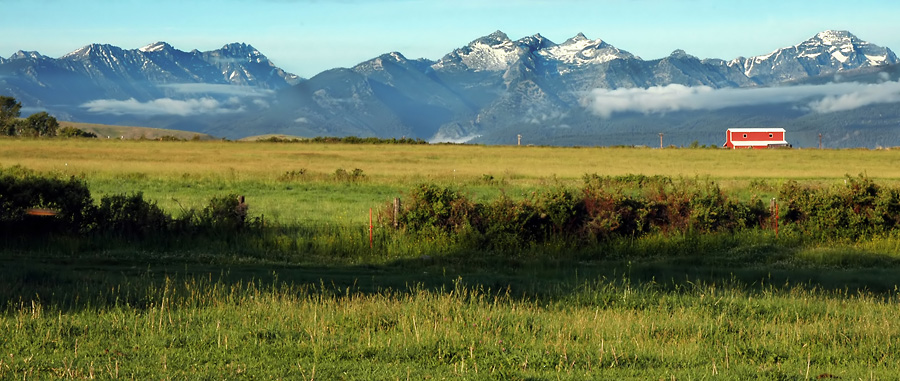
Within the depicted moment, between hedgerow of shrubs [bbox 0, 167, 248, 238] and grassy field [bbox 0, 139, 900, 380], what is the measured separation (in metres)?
0.89

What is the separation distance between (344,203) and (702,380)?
28810 millimetres

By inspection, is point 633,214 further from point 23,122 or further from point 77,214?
point 23,122

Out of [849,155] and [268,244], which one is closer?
[268,244]

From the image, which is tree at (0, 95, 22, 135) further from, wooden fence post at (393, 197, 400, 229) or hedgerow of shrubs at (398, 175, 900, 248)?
hedgerow of shrubs at (398, 175, 900, 248)

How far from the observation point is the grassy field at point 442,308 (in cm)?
990

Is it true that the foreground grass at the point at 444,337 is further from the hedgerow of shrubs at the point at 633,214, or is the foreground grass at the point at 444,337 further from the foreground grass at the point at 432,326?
the hedgerow of shrubs at the point at 633,214

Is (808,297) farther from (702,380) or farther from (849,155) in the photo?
(849,155)

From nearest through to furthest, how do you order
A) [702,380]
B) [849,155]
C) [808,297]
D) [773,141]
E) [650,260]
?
[702,380]
[808,297]
[650,260]
[849,155]
[773,141]

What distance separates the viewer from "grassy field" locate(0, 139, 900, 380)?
9.90m

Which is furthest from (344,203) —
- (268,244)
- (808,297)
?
(808,297)

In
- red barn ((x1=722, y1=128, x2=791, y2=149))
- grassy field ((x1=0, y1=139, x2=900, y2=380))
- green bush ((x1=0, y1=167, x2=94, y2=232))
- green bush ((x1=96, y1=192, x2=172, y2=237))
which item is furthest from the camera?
Result: red barn ((x1=722, y1=128, x2=791, y2=149))

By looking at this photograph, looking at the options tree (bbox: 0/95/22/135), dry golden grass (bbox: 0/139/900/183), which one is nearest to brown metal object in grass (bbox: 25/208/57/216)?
dry golden grass (bbox: 0/139/900/183)

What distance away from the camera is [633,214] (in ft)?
80.6

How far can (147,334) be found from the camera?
11.1 m
